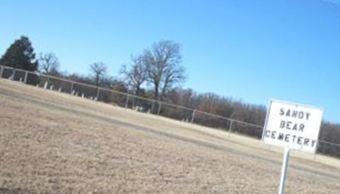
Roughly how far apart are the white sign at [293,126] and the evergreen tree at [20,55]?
83.3 m

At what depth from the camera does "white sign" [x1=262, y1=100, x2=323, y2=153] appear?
32.4 feet

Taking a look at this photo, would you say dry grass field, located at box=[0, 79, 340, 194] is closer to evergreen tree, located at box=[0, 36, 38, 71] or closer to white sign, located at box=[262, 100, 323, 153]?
white sign, located at box=[262, 100, 323, 153]

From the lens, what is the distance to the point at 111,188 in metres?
10.8

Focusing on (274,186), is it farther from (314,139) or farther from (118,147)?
(314,139)

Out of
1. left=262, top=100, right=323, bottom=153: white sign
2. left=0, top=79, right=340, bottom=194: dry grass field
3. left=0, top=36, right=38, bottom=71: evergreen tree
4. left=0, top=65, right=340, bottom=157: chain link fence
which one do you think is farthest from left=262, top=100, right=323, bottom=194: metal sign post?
left=0, top=36, right=38, bottom=71: evergreen tree

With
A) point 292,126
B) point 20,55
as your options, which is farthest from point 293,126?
point 20,55

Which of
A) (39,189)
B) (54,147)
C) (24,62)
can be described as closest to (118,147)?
(54,147)

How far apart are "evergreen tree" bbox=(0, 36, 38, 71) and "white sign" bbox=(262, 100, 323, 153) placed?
273 ft

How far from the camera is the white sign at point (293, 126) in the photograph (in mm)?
9883

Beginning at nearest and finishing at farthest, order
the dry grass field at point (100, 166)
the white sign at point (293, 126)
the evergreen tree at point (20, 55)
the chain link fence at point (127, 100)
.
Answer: the white sign at point (293, 126) → the dry grass field at point (100, 166) → the chain link fence at point (127, 100) → the evergreen tree at point (20, 55)

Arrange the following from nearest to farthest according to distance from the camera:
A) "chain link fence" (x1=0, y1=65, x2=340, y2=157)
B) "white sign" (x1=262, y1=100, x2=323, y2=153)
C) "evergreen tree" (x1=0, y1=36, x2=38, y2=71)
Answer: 1. "white sign" (x1=262, y1=100, x2=323, y2=153)
2. "chain link fence" (x1=0, y1=65, x2=340, y2=157)
3. "evergreen tree" (x1=0, y1=36, x2=38, y2=71)

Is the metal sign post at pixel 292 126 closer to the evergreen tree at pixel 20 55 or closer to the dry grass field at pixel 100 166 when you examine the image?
the dry grass field at pixel 100 166

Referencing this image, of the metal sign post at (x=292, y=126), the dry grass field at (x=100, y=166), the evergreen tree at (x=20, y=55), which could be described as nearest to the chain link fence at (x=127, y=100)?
the evergreen tree at (x=20, y=55)

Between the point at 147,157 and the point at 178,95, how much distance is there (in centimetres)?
8704
